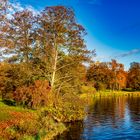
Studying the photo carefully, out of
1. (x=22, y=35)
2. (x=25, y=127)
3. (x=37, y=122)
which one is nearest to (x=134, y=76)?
(x=22, y=35)

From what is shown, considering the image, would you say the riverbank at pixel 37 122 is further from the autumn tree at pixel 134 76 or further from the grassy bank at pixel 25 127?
the autumn tree at pixel 134 76

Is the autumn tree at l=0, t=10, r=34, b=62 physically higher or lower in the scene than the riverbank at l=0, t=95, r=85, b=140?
higher

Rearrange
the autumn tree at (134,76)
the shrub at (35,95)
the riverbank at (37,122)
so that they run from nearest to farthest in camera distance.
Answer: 1. the riverbank at (37,122)
2. the shrub at (35,95)
3. the autumn tree at (134,76)

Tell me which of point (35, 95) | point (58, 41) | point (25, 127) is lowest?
point (25, 127)

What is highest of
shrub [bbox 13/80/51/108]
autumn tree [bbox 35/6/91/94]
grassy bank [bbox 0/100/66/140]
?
autumn tree [bbox 35/6/91/94]

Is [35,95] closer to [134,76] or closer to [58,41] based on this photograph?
[58,41]

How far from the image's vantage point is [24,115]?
3944cm

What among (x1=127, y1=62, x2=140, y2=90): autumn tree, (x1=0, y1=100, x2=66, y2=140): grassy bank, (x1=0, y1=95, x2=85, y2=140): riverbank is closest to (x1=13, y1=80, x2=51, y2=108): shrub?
(x1=0, y1=95, x2=85, y2=140): riverbank

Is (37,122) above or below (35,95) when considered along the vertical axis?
below

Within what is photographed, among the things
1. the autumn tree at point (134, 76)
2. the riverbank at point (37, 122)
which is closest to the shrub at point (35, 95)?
the riverbank at point (37, 122)

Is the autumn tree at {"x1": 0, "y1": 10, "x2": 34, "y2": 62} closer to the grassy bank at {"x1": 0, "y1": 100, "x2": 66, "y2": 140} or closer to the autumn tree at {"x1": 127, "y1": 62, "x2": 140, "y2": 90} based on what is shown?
the grassy bank at {"x1": 0, "y1": 100, "x2": 66, "y2": 140}

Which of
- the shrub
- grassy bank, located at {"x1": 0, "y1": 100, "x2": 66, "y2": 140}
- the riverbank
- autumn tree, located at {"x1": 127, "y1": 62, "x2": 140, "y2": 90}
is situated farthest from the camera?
autumn tree, located at {"x1": 127, "y1": 62, "x2": 140, "y2": 90}

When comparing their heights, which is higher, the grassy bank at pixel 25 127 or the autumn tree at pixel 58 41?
the autumn tree at pixel 58 41

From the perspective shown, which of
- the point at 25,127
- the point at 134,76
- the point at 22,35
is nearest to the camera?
the point at 25,127
